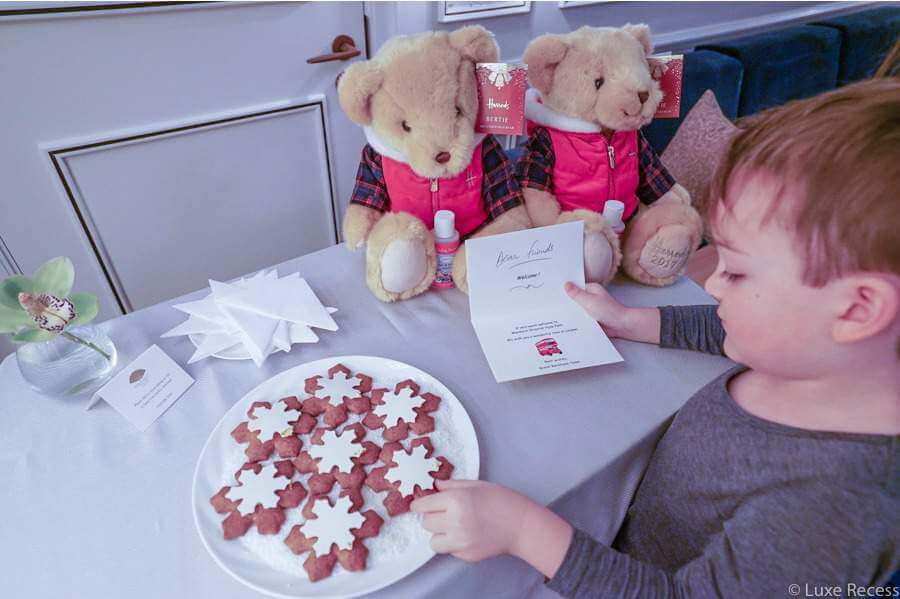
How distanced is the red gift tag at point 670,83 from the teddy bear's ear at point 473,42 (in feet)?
1.06

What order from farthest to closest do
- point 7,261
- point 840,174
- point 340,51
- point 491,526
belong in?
point 340,51
point 7,261
point 491,526
point 840,174

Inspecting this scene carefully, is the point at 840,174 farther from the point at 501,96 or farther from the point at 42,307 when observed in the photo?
the point at 42,307

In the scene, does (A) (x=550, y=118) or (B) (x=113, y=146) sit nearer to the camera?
(A) (x=550, y=118)

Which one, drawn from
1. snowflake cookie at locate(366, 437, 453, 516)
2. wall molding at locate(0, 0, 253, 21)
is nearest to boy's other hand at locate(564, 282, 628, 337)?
snowflake cookie at locate(366, 437, 453, 516)

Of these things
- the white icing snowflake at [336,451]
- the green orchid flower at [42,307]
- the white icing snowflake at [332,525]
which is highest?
the green orchid flower at [42,307]

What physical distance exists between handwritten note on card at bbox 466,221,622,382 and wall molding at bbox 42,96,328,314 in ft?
3.27

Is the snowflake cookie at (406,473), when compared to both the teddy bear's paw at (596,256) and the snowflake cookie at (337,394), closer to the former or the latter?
the snowflake cookie at (337,394)

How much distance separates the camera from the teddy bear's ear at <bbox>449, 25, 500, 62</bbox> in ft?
2.57

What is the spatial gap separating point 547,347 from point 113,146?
124 cm

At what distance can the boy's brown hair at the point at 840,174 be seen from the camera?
1.35 ft

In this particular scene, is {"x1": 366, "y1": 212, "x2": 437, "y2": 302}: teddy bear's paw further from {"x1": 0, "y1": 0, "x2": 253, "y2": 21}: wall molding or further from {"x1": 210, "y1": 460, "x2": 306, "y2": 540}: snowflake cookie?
{"x1": 0, "y1": 0, "x2": 253, "y2": 21}: wall molding

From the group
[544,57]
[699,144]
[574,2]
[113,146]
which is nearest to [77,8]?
[113,146]

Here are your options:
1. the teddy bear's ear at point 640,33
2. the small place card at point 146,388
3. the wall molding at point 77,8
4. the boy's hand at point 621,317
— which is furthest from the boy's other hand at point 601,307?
the wall molding at point 77,8

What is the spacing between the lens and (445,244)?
0.89 meters
